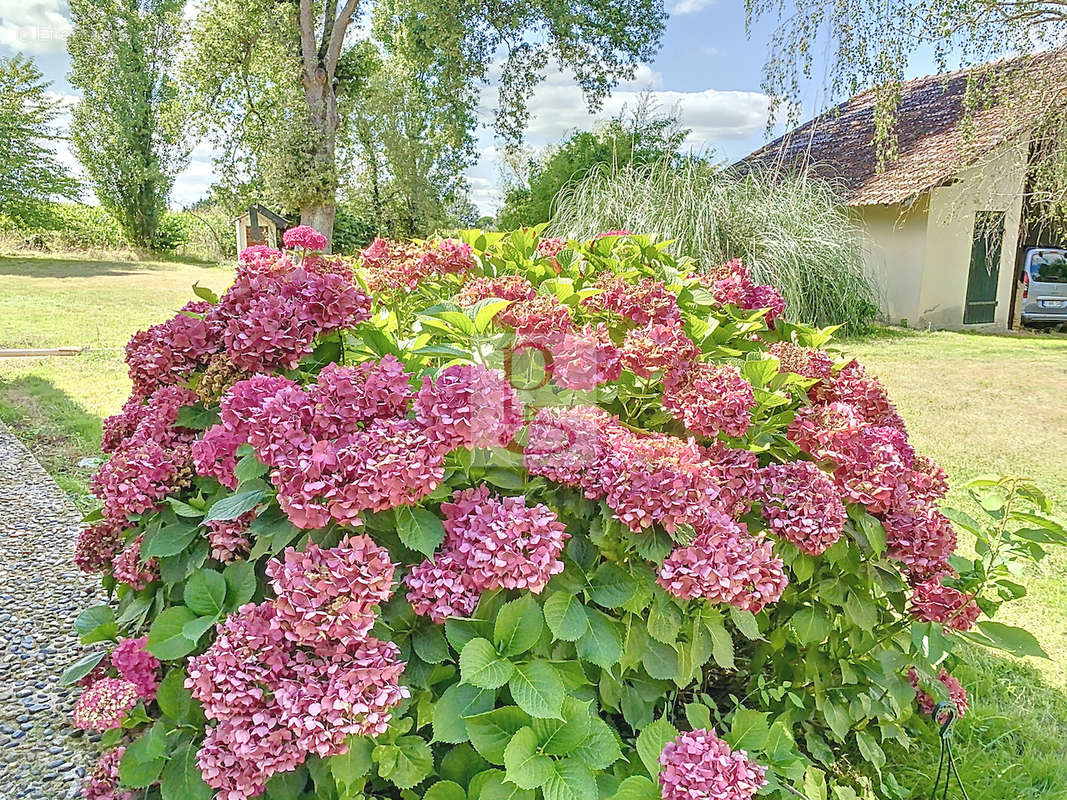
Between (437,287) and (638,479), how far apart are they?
1.01 meters

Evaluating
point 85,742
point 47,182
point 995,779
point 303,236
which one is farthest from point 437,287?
point 47,182

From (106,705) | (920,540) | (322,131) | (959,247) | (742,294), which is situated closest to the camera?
(106,705)

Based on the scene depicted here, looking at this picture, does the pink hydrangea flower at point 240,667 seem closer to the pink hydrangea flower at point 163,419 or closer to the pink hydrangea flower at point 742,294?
the pink hydrangea flower at point 163,419

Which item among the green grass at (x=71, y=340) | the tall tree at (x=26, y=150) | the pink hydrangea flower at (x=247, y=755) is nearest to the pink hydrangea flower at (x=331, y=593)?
the pink hydrangea flower at (x=247, y=755)

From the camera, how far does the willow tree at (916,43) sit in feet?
23.2

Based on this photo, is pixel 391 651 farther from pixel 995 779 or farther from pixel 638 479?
pixel 995 779

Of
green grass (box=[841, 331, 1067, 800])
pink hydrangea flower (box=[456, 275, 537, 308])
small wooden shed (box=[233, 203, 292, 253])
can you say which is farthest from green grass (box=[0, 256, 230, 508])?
green grass (box=[841, 331, 1067, 800])

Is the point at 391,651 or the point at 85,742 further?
the point at 85,742

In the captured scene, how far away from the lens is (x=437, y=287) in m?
2.05

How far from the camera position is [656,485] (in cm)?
124

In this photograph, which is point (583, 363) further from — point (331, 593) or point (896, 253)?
point (896, 253)

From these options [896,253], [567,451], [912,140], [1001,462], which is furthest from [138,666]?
[912,140]

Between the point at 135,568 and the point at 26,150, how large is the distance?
81.2 ft

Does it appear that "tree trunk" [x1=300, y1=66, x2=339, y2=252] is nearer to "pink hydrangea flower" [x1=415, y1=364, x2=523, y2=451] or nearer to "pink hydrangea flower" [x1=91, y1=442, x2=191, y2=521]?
"pink hydrangea flower" [x1=91, y1=442, x2=191, y2=521]
